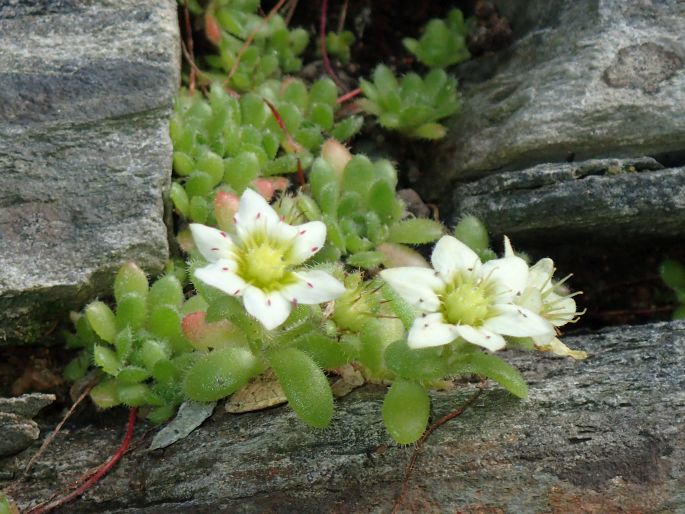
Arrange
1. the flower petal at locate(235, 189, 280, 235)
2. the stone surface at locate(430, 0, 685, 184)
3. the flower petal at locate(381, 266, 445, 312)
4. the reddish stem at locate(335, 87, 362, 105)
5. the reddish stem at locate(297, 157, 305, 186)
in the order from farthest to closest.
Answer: the reddish stem at locate(335, 87, 362, 105), the reddish stem at locate(297, 157, 305, 186), the stone surface at locate(430, 0, 685, 184), the flower petal at locate(235, 189, 280, 235), the flower petal at locate(381, 266, 445, 312)

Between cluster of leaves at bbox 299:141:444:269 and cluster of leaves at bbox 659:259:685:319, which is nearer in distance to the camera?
cluster of leaves at bbox 299:141:444:269

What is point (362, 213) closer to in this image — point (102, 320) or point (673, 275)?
point (102, 320)

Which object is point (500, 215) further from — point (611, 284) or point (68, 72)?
point (68, 72)

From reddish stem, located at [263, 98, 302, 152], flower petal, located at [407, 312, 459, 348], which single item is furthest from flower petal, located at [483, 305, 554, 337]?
reddish stem, located at [263, 98, 302, 152]

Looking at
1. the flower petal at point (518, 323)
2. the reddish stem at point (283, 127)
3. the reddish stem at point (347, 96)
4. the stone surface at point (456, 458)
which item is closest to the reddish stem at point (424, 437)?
the stone surface at point (456, 458)

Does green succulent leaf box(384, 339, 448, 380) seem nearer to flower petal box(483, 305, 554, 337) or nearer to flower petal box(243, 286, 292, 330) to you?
flower petal box(483, 305, 554, 337)

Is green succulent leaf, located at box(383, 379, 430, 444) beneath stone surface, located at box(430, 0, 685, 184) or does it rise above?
beneath

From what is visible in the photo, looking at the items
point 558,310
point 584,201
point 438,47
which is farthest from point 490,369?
point 438,47

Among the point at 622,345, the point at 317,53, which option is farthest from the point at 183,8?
the point at 622,345
